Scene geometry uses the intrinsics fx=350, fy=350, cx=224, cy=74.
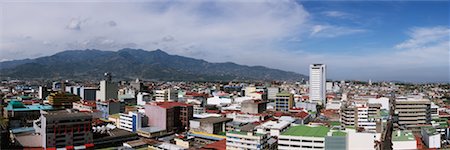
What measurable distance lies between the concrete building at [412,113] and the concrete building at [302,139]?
8.98m

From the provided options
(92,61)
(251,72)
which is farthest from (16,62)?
(251,72)

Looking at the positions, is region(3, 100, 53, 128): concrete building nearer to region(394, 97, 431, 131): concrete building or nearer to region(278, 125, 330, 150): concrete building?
region(278, 125, 330, 150): concrete building

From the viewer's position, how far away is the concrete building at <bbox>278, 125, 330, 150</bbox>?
1316cm

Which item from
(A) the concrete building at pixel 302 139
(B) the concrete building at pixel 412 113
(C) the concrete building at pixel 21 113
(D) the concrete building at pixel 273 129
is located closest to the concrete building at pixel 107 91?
(C) the concrete building at pixel 21 113

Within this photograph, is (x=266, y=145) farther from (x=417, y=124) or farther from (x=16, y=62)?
(x=16, y=62)

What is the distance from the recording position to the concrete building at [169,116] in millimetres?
20891

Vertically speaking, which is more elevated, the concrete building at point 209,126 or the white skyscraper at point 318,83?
the white skyscraper at point 318,83

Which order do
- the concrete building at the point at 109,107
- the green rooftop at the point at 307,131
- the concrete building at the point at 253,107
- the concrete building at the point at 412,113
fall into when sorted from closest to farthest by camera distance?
the green rooftop at the point at 307,131, the concrete building at the point at 412,113, the concrete building at the point at 253,107, the concrete building at the point at 109,107

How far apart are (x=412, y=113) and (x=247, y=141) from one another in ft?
40.4

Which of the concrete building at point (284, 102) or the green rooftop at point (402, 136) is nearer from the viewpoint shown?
the green rooftop at point (402, 136)

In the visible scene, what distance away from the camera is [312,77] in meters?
36.5

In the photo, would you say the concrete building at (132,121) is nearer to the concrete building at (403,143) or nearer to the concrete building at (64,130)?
the concrete building at (64,130)

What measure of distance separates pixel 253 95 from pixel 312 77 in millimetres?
6457

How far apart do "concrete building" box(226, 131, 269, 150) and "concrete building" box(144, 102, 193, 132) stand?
739 centimetres
